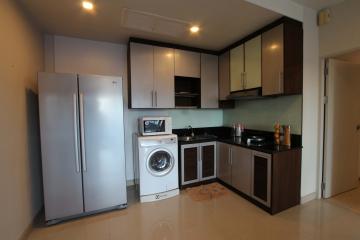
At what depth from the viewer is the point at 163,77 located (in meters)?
2.99

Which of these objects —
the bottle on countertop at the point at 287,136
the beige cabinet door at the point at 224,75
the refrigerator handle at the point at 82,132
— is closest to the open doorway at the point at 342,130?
the bottle on countertop at the point at 287,136

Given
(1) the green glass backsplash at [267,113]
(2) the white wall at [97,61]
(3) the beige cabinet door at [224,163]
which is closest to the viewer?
(1) the green glass backsplash at [267,113]

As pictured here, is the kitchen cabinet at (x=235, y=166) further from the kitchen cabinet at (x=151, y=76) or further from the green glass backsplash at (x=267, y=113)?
the kitchen cabinet at (x=151, y=76)

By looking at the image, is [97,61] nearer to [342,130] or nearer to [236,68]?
[236,68]

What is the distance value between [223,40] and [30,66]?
2.86 meters

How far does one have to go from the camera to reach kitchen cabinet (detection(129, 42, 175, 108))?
2.79 metres

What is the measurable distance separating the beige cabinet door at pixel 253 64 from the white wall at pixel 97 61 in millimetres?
1409

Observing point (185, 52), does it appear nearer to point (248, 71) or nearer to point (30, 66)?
point (248, 71)

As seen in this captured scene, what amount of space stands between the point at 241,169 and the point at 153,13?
2.52 metres

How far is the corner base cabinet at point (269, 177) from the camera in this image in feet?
7.10

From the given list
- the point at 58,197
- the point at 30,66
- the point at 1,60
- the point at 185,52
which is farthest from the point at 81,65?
the point at 58,197

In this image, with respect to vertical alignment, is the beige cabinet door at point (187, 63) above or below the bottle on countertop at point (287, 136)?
above

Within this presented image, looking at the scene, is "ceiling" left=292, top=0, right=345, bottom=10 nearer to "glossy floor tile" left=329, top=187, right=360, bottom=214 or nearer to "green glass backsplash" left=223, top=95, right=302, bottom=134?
"green glass backsplash" left=223, top=95, right=302, bottom=134

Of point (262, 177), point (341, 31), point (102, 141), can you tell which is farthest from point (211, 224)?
point (341, 31)
